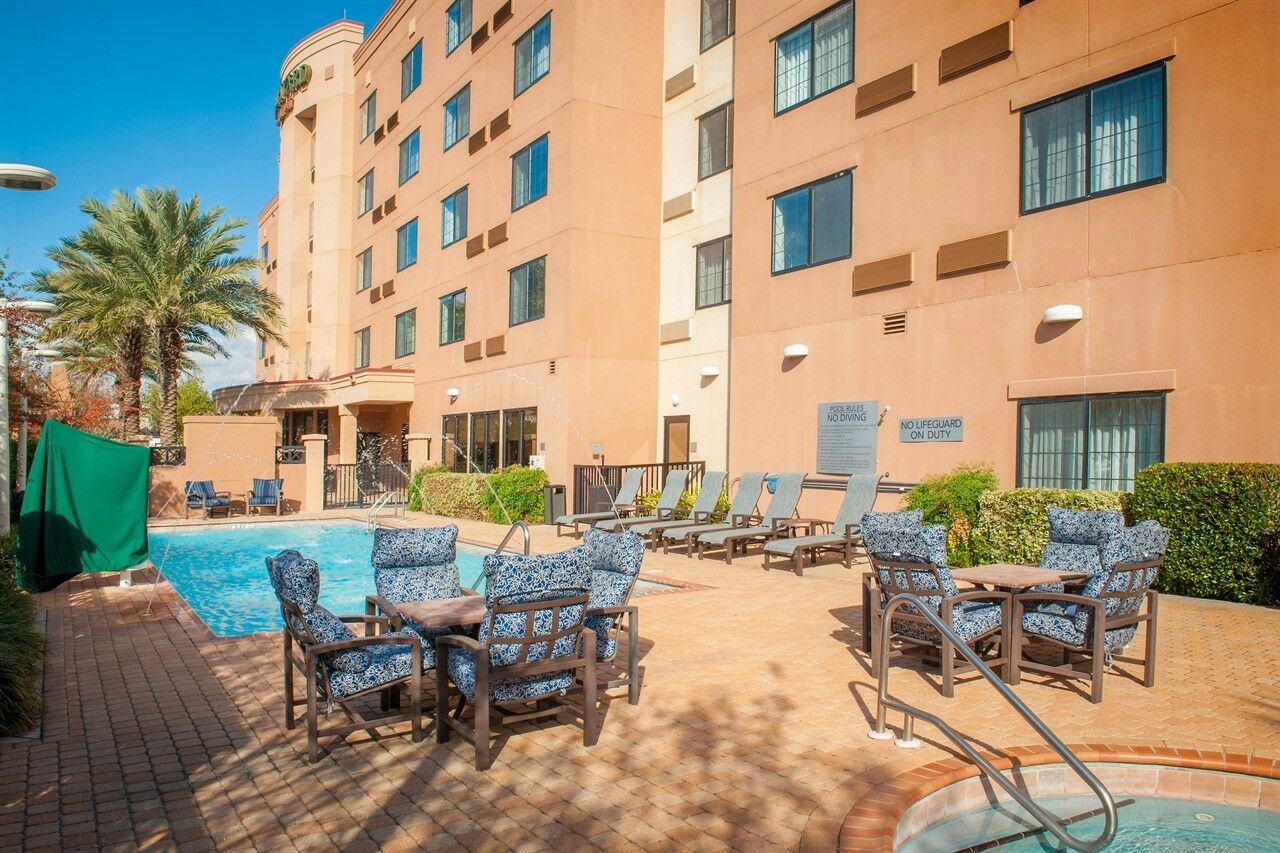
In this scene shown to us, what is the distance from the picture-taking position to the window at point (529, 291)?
71.0 ft

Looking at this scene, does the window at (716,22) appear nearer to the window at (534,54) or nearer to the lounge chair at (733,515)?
the window at (534,54)

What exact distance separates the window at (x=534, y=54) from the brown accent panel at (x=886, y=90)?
9.08 metres

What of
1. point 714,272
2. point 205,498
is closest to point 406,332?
point 205,498

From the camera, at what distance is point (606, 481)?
19.8m

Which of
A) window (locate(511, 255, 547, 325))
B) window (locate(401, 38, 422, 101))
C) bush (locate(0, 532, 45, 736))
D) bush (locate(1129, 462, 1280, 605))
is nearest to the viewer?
bush (locate(0, 532, 45, 736))

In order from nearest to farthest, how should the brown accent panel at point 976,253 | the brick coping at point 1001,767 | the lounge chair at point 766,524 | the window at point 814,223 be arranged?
1. the brick coping at point 1001,767
2. the brown accent panel at point 976,253
3. the lounge chair at point 766,524
4. the window at point 814,223

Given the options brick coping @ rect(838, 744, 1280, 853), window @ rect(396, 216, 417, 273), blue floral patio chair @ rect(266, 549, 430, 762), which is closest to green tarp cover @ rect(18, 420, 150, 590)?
blue floral patio chair @ rect(266, 549, 430, 762)

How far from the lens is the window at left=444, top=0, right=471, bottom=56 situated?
85.3ft

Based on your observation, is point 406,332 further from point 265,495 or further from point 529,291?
point 529,291

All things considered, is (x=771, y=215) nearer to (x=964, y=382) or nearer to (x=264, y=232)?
(x=964, y=382)

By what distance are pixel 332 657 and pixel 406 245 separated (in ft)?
85.4

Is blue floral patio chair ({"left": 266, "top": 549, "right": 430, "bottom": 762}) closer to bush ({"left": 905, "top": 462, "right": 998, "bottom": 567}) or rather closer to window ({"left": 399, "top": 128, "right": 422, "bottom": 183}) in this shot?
bush ({"left": 905, "top": 462, "right": 998, "bottom": 567})

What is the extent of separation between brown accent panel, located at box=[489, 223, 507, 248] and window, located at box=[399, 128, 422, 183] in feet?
21.8

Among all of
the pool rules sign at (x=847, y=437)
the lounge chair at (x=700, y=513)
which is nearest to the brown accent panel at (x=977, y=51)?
the pool rules sign at (x=847, y=437)
